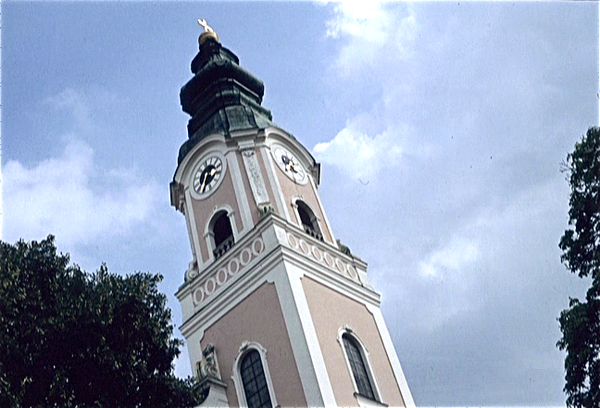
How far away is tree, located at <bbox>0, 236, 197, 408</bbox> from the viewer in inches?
508

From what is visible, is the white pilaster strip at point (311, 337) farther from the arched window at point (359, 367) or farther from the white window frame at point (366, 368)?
the arched window at point (359, 367)

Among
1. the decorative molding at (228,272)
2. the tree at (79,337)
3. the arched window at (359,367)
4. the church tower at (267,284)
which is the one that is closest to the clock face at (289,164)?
the church tower at (267,284)

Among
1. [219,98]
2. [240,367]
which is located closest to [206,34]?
[219,98]

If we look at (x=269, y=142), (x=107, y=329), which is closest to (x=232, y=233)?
(x=269, y=142)

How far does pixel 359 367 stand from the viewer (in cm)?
2417

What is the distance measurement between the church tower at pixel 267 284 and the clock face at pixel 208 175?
0.17ft

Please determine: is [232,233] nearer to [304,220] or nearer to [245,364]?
[304,220]

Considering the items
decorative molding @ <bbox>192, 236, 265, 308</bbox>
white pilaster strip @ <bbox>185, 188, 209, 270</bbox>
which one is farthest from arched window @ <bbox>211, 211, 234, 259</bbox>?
decorative molding @ <bbox>192, 236, 265, 308</bbox>

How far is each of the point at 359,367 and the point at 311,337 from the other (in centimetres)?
245

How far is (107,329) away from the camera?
1413 centimetres

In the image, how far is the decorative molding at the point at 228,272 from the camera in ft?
85.1

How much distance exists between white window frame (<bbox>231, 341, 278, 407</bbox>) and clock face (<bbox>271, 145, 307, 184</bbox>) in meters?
7.86

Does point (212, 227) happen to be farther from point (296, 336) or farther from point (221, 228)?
point (296, 336)

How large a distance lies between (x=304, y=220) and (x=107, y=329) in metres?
15.4
